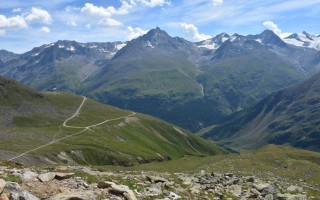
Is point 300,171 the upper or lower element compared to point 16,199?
lower

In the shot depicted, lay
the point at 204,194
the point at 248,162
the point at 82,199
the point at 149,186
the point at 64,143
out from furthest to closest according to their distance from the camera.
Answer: the point at 64,143
the point at 248,162
the point at 204,194
the point at 149,186
the point at 82,199

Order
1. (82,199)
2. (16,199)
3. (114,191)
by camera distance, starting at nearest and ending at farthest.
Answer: (16,199)
(82,199)
(114,191)

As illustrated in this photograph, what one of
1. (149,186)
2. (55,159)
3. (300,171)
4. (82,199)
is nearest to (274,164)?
(300,171)

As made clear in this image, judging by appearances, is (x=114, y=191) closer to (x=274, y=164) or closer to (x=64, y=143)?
(x=274, y=164)

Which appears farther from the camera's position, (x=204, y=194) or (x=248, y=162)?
(x=248, y=162)

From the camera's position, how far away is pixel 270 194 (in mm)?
41312

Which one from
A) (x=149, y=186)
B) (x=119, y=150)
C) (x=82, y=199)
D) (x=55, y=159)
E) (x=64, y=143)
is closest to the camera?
(x=82, y=199)

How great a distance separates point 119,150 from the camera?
19738 centimetres

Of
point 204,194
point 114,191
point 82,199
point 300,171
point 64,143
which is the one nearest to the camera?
point 82,199

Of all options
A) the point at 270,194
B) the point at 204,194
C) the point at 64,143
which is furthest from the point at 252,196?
the point at 64,143

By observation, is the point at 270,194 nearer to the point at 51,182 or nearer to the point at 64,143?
the point at 51,182

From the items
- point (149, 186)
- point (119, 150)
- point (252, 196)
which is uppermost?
point (149, 186)

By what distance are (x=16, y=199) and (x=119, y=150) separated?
176588mm

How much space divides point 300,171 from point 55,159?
89.4 meters
